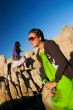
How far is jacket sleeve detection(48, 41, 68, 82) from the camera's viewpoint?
5602 millimetres

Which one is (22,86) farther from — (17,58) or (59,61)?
(59,61)

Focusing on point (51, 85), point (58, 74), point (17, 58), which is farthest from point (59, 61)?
point (17, 58)

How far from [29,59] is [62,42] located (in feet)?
19.8

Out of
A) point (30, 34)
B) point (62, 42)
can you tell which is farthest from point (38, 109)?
point (30, 34)

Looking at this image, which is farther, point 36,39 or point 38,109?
point 38,109

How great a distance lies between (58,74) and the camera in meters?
5.66

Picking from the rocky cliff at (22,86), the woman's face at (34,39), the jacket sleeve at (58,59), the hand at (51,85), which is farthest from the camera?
the rocky cliff at (22,86)

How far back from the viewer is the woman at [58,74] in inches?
221

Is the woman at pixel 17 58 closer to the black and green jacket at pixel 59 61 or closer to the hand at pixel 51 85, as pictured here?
the hand at pixel 51 85

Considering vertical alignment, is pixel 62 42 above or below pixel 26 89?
above

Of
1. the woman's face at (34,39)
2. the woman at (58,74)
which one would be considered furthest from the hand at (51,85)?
the woman's face at (34,39)

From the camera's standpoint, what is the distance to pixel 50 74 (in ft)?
19.7

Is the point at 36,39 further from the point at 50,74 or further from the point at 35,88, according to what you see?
the point at 35,88

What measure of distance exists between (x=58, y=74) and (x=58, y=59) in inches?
12.2
